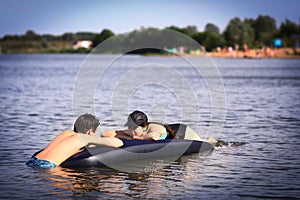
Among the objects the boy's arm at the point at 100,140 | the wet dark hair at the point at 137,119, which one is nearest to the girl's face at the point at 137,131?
the wet dark hair at the point at 137,119

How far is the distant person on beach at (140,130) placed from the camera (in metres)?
13.8

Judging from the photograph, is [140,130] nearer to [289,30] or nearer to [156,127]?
[156,127]

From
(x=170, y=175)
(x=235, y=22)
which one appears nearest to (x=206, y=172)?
(x=170, y=175)

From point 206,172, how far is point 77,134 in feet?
9.22

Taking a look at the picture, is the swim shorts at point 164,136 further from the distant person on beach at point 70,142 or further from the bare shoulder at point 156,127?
the distant person on beach at point 70,142

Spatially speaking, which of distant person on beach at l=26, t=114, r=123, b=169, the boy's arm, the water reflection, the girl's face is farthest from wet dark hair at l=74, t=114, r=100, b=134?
the girl's face

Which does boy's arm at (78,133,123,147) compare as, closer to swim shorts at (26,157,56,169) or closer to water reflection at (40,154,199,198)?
water reflection at (40,154,199,198)

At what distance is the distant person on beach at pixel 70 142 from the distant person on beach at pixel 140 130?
3.53 ft

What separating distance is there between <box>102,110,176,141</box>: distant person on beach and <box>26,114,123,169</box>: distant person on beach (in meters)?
1.08

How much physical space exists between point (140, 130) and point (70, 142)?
185cm

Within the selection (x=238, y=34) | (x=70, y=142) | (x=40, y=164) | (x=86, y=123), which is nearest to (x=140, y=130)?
(x=86, y=123)

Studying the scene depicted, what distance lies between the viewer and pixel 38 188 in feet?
37.3

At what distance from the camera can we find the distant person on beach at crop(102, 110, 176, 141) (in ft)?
45.2

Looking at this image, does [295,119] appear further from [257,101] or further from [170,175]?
[170,175]
